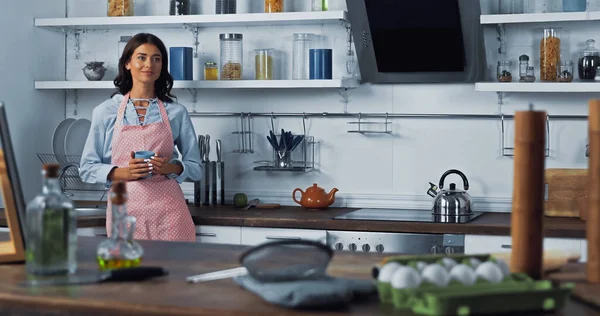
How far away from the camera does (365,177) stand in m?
4.71

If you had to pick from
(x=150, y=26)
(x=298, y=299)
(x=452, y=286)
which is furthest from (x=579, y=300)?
(x=150, y=26)

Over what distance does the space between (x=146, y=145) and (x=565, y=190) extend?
81.2 inches

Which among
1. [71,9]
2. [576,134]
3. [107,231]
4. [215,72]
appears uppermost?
[71,9]

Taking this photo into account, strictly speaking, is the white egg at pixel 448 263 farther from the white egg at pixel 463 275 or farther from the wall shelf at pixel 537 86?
the wall shelf at pixel 537 86

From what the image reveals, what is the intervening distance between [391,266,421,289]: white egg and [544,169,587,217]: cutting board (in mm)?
2687

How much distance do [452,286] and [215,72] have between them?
3.24 metres

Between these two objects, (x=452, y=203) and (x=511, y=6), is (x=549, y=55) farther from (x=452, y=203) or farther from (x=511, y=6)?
(x=452, y=203)

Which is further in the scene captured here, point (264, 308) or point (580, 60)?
point (580, 60)

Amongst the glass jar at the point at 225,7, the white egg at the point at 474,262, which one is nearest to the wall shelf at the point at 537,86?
the glass jar at the point at 225,7

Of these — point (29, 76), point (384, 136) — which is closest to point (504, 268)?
point (384, 136)

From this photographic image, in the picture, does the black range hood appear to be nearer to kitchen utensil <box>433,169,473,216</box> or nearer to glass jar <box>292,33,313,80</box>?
glass jar <box>292,33,313,80</box>

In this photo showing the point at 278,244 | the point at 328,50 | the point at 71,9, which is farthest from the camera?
the point at 71,9

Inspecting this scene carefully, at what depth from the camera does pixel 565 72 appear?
411 centimetres

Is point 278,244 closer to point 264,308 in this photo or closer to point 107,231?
point 264,308
